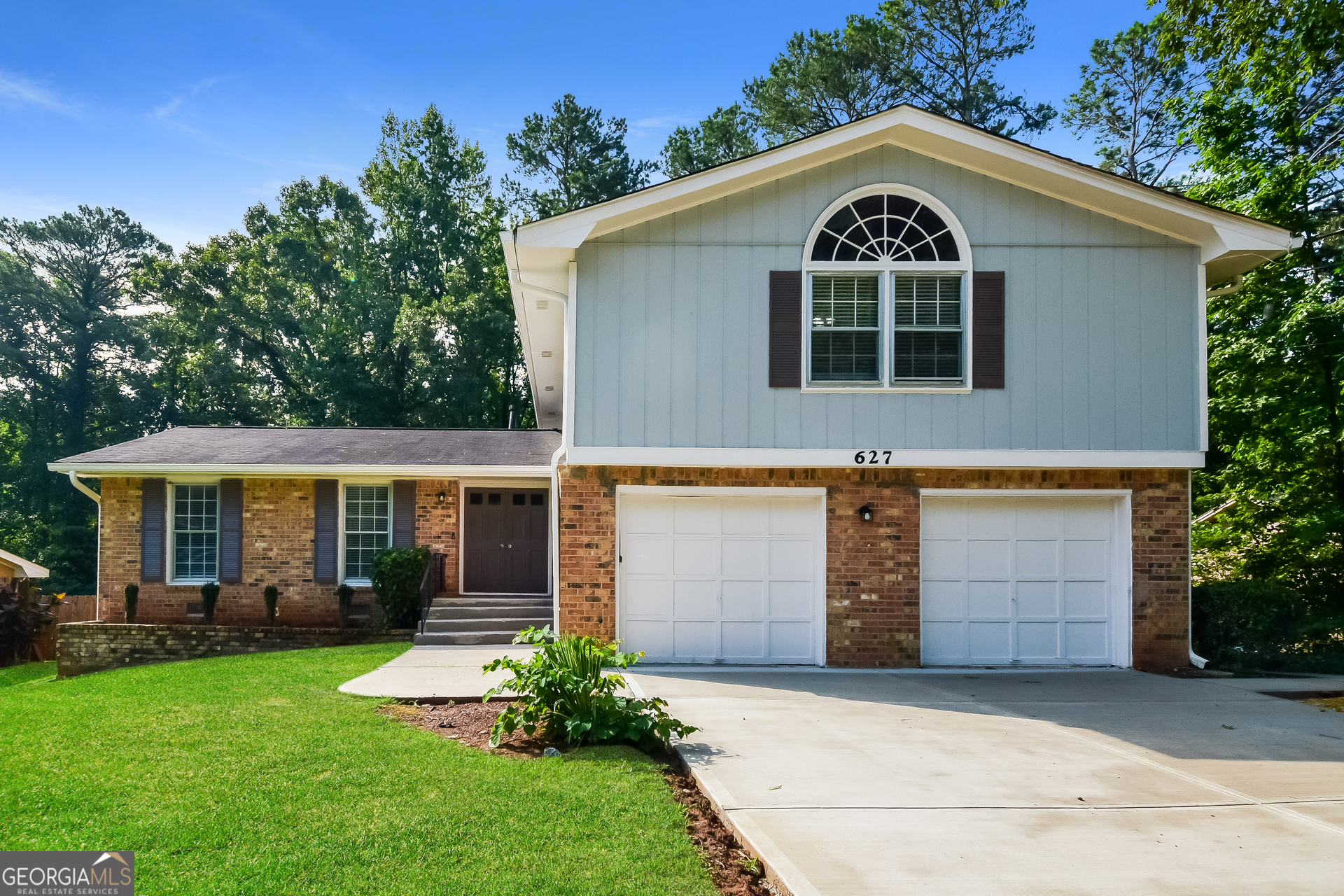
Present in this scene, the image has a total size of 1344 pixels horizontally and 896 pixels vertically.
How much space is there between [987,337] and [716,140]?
2161 centimetres

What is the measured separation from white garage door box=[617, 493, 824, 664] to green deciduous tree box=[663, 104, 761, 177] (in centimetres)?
2102

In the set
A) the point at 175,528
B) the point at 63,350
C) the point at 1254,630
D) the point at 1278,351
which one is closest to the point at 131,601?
the point at 175,528

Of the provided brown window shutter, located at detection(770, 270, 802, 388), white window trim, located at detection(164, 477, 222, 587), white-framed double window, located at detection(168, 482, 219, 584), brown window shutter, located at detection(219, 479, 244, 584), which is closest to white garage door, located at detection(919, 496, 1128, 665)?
brown window shutter, located at detection(770, 270, 802, 388)

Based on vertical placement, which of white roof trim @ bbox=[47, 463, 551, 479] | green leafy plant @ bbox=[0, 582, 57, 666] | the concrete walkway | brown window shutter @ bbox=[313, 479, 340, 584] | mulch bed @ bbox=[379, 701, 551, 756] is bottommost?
green leafy plant @ bbox=[0, 582, 57, 666]

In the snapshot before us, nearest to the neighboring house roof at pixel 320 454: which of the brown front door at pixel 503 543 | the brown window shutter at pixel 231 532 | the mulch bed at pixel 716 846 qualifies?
the brown window shutter at pixel 231 532

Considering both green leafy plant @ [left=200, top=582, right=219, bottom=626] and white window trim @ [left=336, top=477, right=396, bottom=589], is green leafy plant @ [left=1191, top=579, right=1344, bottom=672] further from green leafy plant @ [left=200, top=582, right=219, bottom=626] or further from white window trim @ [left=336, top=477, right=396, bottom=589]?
green leafy plant @ [left=200, top=582, right=219, bottom=626]

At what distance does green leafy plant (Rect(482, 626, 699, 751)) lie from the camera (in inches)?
Answer: 261

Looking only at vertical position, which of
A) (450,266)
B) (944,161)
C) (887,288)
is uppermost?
(450,266)

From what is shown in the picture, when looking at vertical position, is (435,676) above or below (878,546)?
below

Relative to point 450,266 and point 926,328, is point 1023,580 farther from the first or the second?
point 450,266

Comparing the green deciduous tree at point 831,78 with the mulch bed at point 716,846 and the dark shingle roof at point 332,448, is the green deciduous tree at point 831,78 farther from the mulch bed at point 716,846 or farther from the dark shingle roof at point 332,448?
the mulch bed at point 716,846

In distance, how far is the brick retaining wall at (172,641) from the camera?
1420cm

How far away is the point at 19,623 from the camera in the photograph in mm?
17344

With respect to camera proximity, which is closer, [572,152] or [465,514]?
[465,514]
